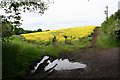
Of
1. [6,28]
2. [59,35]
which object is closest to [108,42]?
[59,35]

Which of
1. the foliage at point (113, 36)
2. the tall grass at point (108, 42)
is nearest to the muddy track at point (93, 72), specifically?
the tall grass at point (108, 42)

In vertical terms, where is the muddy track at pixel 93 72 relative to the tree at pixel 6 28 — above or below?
below

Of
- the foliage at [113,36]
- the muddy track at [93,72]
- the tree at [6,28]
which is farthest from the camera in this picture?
the foliage at [113,36]

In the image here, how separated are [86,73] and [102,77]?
5.40 ft

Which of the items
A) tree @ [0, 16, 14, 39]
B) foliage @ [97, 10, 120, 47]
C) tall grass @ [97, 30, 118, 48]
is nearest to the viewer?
tree @ [0, 16, 14, 39]

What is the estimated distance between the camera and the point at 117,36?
36625 millimetres

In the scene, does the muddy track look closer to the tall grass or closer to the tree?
the tree

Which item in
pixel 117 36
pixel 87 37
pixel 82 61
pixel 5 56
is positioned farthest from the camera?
pixel 87 37

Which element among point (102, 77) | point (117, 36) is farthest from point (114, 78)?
point (117, 36)

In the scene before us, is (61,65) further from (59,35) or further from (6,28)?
(59,35)

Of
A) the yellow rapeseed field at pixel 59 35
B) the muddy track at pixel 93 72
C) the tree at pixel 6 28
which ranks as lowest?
the muddy track at pixel 93 72

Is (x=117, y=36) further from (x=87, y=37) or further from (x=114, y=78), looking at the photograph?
(x=114, y=78)

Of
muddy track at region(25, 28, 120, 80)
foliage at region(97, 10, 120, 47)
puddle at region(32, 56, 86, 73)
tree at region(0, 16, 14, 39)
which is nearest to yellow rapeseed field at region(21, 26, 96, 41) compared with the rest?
foliage at region(97, 10, 120, 47)

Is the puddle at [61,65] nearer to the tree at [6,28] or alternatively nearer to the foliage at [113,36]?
the tree at [6,28]
